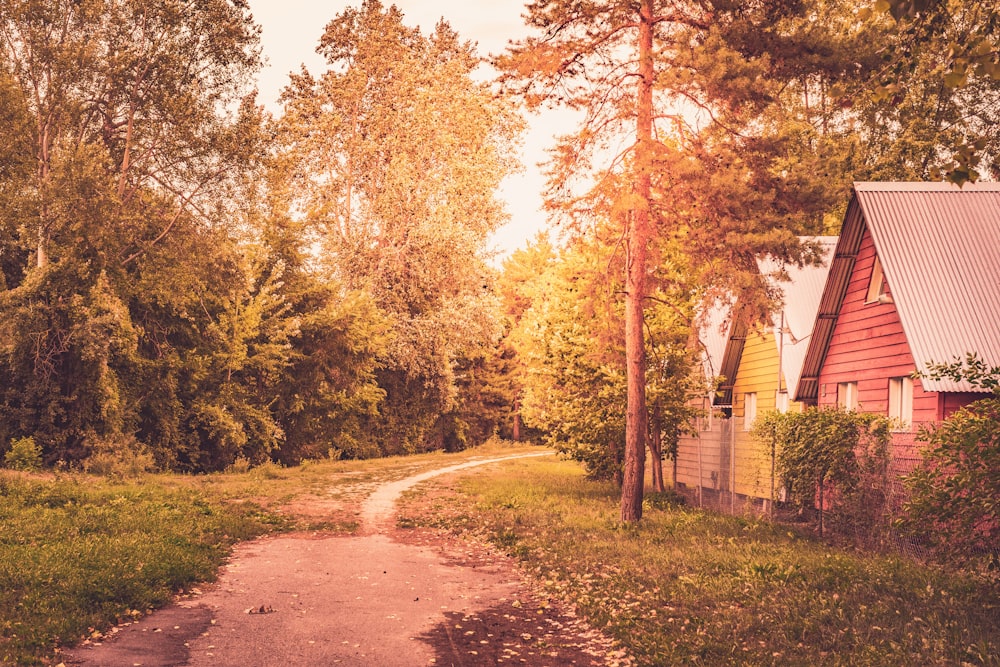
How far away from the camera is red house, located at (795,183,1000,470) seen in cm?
1706

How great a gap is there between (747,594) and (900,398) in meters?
10.2

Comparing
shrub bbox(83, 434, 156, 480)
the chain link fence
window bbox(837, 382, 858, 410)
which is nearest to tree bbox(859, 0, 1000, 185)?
the chain link fence

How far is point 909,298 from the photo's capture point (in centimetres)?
1770

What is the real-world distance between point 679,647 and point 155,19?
90.3ft

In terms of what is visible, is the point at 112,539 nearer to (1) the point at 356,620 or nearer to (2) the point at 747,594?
(1) the point at 356,620

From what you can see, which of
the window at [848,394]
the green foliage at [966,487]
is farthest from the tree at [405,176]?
the green foliage at [966,487]

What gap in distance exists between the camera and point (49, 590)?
30.9 ft

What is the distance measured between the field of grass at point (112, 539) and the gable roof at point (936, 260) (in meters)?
11.8

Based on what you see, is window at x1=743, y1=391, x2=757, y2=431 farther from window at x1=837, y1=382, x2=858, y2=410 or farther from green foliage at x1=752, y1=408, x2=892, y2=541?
green foliage at x1=752, y1=408, x2=892, y2=541

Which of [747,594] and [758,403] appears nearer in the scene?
[747,594]

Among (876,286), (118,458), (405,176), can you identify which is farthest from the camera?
(405,176)

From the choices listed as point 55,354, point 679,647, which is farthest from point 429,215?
point 679,647

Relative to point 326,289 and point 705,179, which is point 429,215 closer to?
point 326,289

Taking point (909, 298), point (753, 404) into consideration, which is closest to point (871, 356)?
point (909, 298)
